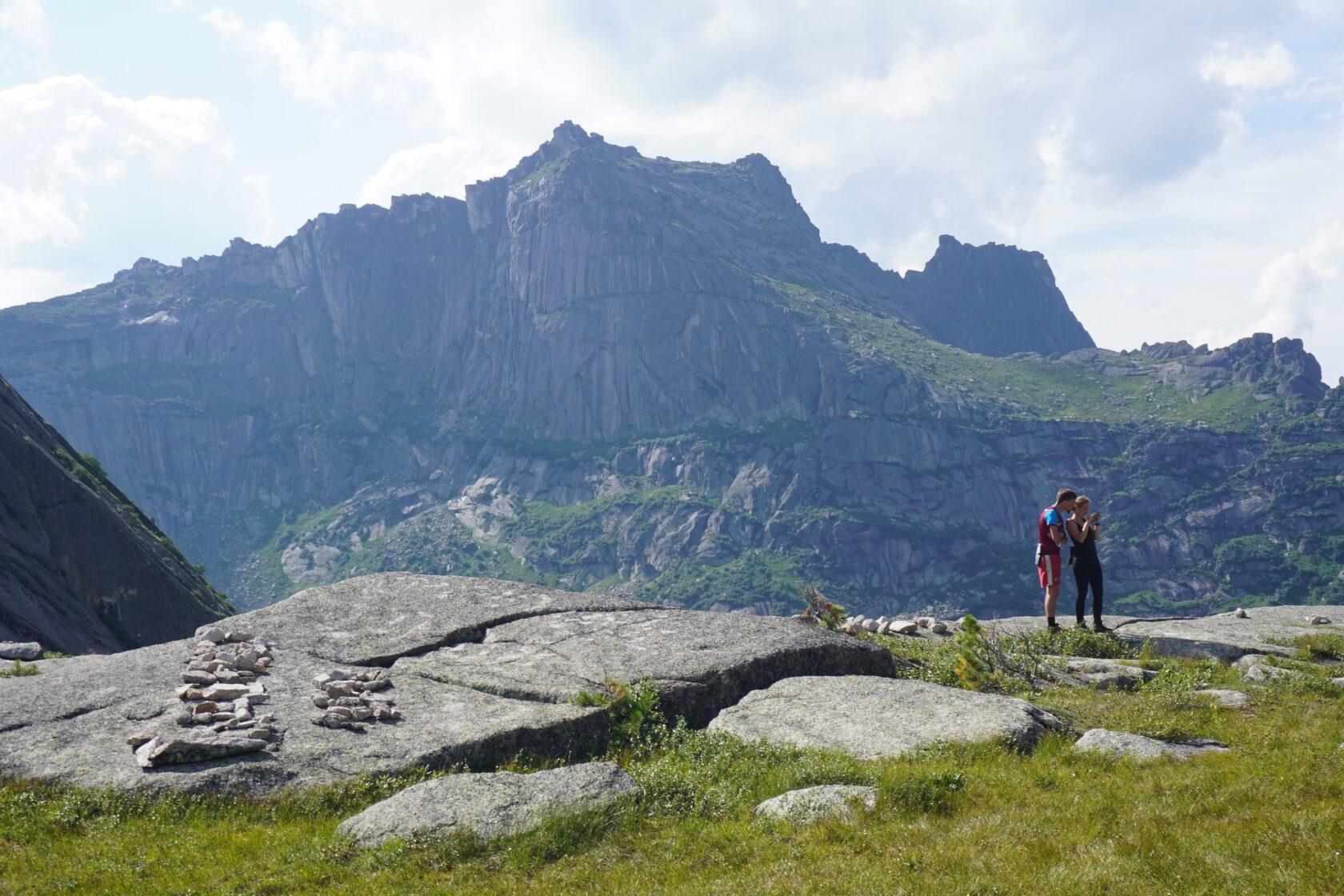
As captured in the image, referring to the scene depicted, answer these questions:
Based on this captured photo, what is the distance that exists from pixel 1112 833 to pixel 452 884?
21.2 ft

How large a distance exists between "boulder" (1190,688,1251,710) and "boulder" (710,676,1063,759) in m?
3.56

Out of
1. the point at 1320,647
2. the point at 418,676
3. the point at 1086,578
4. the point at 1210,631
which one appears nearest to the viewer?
the point at 418,676

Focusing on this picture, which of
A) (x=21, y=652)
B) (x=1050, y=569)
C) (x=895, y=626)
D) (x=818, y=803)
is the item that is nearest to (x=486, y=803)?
(x=818, y=803)

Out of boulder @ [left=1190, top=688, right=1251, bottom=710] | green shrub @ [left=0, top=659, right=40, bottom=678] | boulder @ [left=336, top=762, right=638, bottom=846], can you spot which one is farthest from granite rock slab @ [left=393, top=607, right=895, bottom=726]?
green shrub @ [left=0, top=659, right=40, bottom=678]

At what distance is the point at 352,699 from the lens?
12852mm

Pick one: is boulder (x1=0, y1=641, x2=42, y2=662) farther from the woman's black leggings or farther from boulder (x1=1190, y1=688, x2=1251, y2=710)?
the woman's black leggings

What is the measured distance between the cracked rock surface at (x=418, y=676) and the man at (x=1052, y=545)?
711cm

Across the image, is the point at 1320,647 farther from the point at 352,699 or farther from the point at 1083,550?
the point at 352,699

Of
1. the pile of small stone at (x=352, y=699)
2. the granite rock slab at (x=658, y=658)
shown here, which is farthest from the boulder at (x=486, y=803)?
the granite rock slab at (x=658, y=658)

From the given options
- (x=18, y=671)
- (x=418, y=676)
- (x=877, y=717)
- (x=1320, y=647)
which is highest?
(x=18, y=671)

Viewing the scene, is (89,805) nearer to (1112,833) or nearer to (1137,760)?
(1112,833)

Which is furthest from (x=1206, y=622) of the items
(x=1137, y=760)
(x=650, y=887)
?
(x=650, y=887)

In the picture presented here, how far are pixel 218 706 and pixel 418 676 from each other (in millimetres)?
3373

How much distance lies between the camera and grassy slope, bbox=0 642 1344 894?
26.5ft
